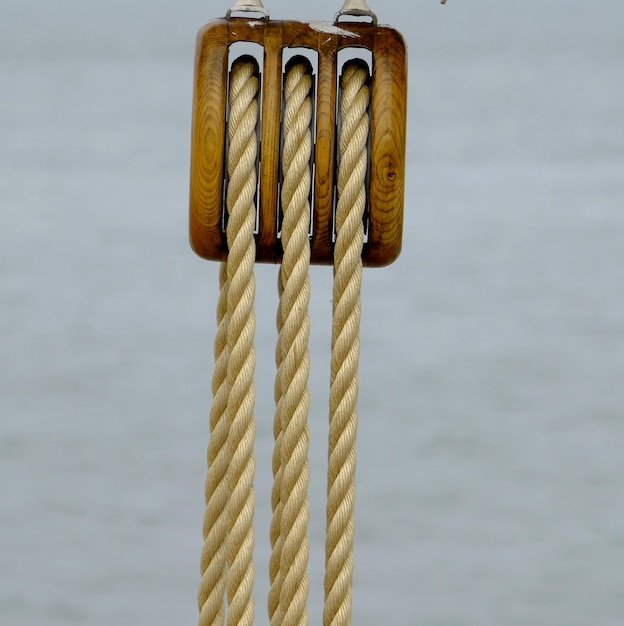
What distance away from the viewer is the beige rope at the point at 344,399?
0.43 m

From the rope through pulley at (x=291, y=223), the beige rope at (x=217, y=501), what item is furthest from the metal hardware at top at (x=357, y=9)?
the beige rope at (x=217, y=501)

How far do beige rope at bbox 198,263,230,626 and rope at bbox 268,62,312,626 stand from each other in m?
0.02

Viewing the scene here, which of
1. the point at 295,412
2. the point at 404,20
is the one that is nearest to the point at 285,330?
the point at 295,412

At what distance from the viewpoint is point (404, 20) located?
154cm

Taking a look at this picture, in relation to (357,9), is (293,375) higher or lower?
lower

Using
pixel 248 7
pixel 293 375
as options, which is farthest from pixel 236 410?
pixel 248 7

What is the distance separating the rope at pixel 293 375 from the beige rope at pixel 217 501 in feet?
0.08

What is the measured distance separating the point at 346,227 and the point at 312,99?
0.06m

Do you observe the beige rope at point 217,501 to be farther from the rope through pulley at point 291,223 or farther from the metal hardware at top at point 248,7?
the metal hardware at top at point 248,7

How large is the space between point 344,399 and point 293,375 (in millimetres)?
22

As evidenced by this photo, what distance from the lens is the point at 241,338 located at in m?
0.43

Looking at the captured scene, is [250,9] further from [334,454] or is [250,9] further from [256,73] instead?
[334,454]

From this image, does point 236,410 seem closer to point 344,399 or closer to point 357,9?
point 344,399

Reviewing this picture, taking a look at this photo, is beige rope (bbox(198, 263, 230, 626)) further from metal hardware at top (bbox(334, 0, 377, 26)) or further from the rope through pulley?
metal hardware at top (bbox(334, 0, 377, 26))
